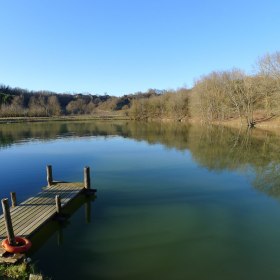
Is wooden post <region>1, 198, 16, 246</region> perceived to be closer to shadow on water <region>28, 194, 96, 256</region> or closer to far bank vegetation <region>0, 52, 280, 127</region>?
shadow on water <region>28, 194, 96, 256</region>

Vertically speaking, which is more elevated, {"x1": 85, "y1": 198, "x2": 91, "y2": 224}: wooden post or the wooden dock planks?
the wooden dock planks

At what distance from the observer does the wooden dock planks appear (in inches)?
399

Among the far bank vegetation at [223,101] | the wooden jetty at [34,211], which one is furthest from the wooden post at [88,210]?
the far bank vegetation at [223,101]

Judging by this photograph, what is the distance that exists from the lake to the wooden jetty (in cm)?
58

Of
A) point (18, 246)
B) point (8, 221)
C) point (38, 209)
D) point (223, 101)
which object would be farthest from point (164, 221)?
point (223, 101)

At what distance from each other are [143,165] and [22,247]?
583 inches

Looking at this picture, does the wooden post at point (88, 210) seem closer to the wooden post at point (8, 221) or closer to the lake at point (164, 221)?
the lake at point (164, 221)

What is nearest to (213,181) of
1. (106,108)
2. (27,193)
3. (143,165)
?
(143,165)

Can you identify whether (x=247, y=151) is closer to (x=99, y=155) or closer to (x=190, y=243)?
(x=99, y=155)

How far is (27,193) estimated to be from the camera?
15445 millimetres

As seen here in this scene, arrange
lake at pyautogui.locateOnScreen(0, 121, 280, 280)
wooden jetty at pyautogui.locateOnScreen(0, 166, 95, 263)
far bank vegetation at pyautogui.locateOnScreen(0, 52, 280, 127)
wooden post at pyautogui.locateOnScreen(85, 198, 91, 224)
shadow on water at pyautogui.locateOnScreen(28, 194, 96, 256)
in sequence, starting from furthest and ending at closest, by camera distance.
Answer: far bank vegetation at pyautogui.locateOnScreen(0, 52, 280, 127)
wooden post at pyautogui.locateOnScreen(85, 198, 91, 224)
shadow on water at pyautogui.locateOnScreen(28, 194, 96, 256)
wooden jetty at pyautogui.locateOnScreen(0, 166, 95, 263)
lake at pyautogui.locateOnScreen(0, 121, 280, 280)

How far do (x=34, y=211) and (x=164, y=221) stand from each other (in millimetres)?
5383

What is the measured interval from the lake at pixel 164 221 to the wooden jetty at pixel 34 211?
58 centimetres

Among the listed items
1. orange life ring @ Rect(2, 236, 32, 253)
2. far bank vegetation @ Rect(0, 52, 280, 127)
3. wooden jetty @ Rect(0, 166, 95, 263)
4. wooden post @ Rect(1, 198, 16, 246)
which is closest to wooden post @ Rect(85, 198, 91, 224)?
wooden jetty @ Rect(0, 166, 95, 263)
